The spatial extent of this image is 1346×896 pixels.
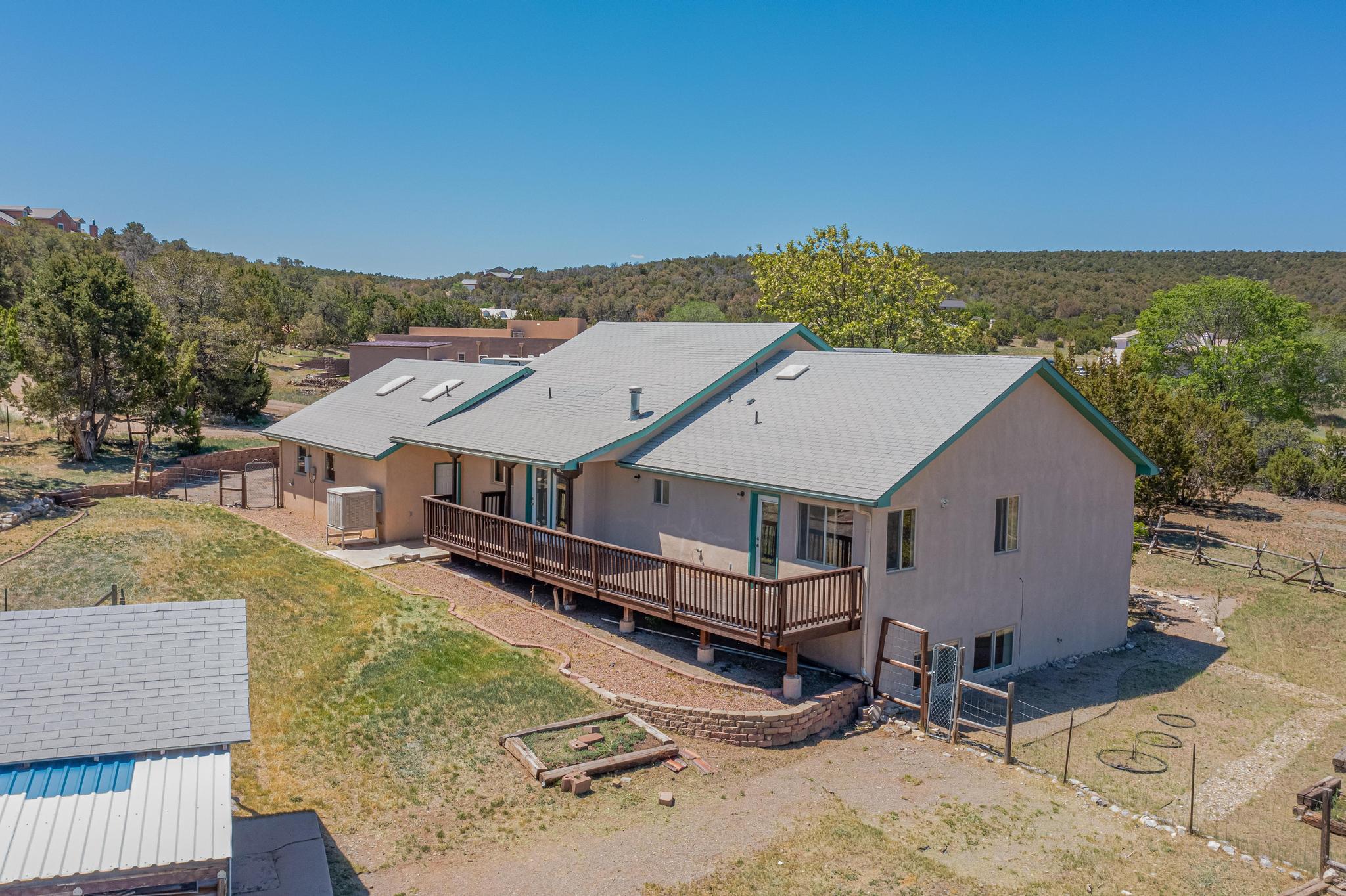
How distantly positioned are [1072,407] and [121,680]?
16.3m

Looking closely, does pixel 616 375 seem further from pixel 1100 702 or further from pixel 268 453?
pixel 268 453

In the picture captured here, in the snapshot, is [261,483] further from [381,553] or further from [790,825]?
[790,825]

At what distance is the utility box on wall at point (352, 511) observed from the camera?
71.9 ft

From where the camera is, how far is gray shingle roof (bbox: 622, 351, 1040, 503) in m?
15.3

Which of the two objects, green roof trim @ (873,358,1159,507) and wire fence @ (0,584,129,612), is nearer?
green roof trim @ (873,358,1159,507)

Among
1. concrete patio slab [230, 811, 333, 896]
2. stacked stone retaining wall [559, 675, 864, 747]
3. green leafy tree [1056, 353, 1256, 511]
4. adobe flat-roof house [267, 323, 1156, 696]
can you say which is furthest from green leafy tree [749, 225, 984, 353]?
concrete patio slab [230, 811, 333, 896]

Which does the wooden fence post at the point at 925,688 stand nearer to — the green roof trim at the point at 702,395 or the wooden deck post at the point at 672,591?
the wooden deck post at the point at 672,591

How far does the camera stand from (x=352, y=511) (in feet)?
72.4

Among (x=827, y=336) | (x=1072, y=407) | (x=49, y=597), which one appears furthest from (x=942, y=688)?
(x=827, y=336)

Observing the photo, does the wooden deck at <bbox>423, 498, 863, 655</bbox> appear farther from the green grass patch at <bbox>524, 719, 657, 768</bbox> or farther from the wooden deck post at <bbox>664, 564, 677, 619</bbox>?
the green grass patch at <bbox>524, 719, 657, 768</bbox>

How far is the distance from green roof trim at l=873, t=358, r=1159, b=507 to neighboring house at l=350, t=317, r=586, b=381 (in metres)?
28.9

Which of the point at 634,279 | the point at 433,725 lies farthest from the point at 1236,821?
the point at 634,279

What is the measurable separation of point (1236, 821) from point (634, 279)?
126806 millimetres

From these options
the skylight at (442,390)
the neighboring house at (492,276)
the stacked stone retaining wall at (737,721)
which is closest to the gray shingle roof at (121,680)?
the stacked stone retaining wall at (737,721)
